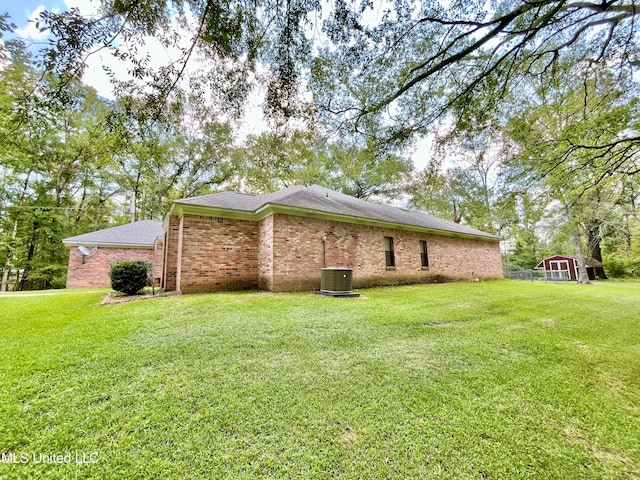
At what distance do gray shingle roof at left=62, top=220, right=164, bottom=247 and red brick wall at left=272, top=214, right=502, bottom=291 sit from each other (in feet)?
30.3

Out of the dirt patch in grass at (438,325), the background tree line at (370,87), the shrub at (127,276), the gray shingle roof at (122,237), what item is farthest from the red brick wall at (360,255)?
the gray shingle roof at (122,237)

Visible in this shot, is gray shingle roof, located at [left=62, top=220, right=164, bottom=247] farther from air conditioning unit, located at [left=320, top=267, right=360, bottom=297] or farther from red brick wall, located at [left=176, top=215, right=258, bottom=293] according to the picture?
air conditioning unit, located at [left=320, top=267, right=360, bottom=297]

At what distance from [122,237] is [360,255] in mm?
13828

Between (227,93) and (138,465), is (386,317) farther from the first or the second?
(227,93)

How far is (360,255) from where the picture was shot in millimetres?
10812

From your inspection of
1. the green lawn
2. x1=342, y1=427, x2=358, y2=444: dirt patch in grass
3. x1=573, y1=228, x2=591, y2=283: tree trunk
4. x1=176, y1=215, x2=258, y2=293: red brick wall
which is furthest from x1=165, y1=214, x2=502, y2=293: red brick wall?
x1=573, y1=228, x2=591, y2=283: tree trunk

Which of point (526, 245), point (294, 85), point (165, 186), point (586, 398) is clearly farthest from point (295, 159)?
point (526, 245)

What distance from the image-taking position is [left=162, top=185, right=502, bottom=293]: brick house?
846cm

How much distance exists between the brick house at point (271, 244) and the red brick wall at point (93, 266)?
688 cm

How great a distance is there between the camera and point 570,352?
150 inches

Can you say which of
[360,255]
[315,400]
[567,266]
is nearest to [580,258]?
[567,266]

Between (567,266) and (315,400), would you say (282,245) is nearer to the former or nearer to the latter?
(315,400)

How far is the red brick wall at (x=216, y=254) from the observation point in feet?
27.1

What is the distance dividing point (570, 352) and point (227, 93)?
7190mm
